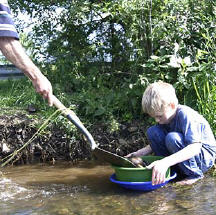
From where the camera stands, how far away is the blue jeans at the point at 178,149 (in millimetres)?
3021

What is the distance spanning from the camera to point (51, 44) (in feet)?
16.6

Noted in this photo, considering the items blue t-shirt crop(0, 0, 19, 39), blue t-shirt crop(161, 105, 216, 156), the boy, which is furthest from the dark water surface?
blue t-shirt crop(0, 0, 19, 39)

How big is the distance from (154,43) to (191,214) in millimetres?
2127

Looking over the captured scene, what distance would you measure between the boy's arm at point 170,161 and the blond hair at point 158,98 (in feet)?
1.18

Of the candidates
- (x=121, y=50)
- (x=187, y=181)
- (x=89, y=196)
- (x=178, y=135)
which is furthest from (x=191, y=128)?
(x=121, y=50)

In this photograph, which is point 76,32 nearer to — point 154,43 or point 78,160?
point 154,43

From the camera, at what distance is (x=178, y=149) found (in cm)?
303

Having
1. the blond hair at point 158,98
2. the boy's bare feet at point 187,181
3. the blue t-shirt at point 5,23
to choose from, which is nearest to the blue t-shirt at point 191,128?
the blond hair at point 158,98

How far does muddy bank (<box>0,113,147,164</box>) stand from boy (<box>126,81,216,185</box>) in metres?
0.77

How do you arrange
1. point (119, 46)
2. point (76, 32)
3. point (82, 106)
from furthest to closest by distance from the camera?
point (76, 32) < point (119, 46) < point (82, 106)

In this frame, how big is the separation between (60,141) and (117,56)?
137cm

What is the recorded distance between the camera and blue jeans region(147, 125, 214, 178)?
9.91 feet

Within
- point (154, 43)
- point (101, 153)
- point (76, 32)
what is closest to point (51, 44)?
point (76, 32)

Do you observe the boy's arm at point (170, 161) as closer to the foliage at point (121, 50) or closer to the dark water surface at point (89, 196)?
the dark water surface at point (89, 196)
